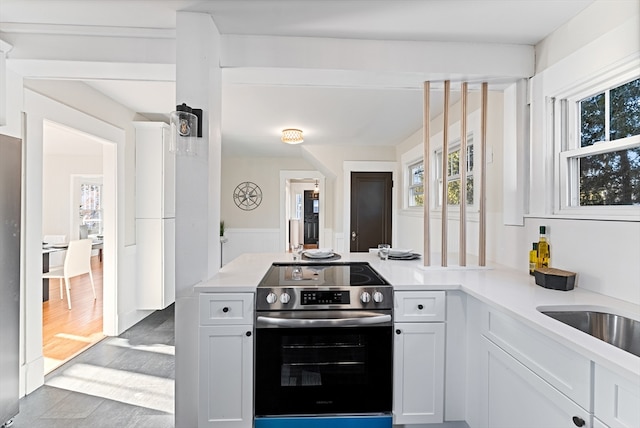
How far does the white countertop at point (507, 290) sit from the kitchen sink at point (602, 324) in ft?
0.08

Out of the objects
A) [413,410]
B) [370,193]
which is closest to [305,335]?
[413,410]

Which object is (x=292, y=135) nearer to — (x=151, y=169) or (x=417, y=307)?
(x=151, y=169)

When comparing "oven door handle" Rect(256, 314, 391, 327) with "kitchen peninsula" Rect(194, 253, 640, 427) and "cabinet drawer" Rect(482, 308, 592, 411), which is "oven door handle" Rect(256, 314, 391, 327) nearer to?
"kitchen peninsula" Rect(194, 253, 640, 427)

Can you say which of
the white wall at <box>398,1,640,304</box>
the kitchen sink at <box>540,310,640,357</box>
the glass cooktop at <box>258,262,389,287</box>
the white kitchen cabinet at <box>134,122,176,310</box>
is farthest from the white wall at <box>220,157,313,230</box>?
the kitchen sink at <box>540,310,640,357</box>

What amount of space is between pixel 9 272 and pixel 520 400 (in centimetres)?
271

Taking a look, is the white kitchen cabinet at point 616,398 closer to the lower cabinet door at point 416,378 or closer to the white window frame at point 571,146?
the lower cabinet door at point 416,378

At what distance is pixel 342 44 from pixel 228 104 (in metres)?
1.68

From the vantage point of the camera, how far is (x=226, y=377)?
179 centimetres

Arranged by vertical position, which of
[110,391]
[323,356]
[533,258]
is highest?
[533,258]

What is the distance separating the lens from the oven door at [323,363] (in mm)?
1821

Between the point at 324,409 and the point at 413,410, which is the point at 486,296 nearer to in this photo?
the point at 413,410

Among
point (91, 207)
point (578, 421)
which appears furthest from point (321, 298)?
point (91, 207)

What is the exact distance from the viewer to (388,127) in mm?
4379

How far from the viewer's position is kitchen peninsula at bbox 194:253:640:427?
102 centimetres
